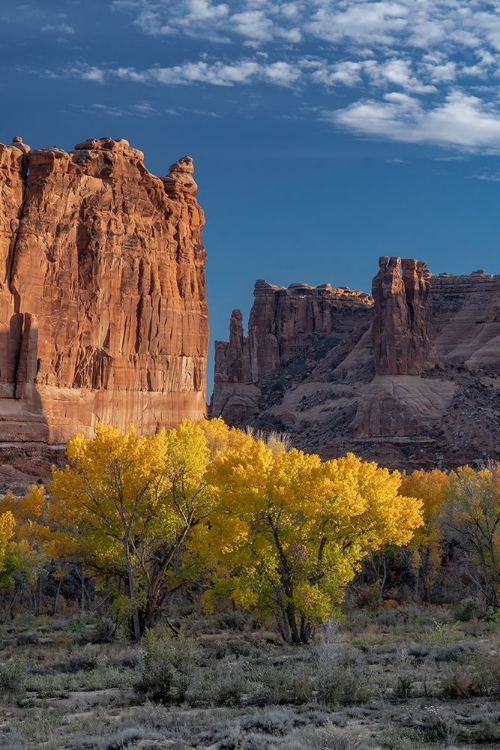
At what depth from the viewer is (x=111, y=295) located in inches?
3063

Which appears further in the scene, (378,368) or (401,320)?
(378,368)

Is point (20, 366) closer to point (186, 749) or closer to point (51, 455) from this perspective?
point (51, 455)

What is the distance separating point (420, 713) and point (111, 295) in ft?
205

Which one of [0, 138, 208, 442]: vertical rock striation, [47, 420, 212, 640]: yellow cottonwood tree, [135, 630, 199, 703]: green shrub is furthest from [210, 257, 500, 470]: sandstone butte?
[135, 630, 199, 703]: green shrub

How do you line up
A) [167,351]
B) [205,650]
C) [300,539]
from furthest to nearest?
[167,351]
[300,539]
[205,650]

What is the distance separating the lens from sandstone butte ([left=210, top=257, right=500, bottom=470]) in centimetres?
10925

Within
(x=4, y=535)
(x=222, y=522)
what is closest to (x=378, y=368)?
(x=4, y=535)

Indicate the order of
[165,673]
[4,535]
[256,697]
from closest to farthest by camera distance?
1. [256,697]
2. [165,673]
3. [4,535]

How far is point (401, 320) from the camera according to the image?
399 ft

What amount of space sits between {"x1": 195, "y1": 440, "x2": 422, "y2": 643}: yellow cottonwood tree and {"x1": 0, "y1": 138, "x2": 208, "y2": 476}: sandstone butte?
3961cm

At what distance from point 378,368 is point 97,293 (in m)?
53.9

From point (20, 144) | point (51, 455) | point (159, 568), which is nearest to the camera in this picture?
point (159, 568)

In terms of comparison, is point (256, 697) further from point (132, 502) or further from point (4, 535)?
point (4, 535)

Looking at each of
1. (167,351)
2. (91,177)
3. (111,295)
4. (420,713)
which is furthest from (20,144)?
(420,713)
